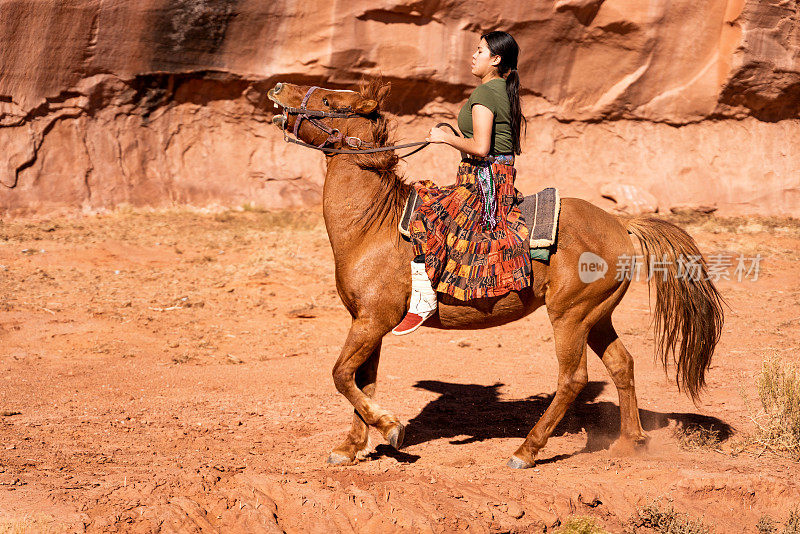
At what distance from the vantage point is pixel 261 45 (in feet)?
45.3

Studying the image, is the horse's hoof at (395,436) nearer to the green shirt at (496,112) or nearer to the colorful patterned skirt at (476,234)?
the colorful patterned skirt at (476,234)

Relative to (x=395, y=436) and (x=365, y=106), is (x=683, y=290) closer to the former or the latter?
(x=395, y=436)

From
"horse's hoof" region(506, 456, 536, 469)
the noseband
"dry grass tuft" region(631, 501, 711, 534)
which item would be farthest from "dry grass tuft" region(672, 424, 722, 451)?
the noseband

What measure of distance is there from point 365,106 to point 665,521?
316cm

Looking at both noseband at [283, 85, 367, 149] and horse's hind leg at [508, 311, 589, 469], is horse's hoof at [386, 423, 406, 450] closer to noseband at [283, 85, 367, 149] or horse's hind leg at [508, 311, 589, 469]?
horse's hind leg at [508, 311, 589, 469]

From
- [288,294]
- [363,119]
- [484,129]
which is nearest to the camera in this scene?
[484,129]

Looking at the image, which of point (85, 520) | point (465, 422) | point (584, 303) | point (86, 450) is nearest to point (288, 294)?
point (465, 422)

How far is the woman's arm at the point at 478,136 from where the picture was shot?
4.86m

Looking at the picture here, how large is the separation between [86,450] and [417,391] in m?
2.93

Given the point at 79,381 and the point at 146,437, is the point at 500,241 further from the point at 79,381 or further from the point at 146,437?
the point at 79,381

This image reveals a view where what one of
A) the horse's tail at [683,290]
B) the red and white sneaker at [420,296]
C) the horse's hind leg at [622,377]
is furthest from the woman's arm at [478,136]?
the horse's hind leg at [622,377]

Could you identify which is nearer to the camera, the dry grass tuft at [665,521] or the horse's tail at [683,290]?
the dry grass tuft at [665,521]

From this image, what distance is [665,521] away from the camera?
4578 millimetres

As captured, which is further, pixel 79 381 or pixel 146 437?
pixel 79 381
